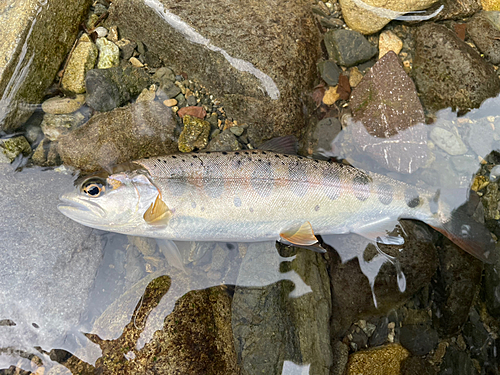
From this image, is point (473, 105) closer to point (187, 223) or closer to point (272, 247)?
point (272, 247)

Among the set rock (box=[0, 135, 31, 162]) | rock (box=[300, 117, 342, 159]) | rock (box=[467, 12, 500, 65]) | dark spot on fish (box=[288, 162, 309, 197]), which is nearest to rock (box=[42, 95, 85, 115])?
rock (box=[0, 135, 31, 162])

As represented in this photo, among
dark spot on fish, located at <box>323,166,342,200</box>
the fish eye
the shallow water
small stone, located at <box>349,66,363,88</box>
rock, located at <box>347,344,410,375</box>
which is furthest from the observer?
small stone, located at <box>349,66,363,88</box>

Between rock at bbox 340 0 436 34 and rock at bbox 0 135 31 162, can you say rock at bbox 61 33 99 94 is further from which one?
rock at bbox 340 0 436 34

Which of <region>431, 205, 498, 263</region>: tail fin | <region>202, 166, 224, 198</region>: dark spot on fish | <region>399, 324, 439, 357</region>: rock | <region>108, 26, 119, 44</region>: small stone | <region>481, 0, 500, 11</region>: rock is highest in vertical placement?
<region>108, 26, 119, 44</region>: small stone

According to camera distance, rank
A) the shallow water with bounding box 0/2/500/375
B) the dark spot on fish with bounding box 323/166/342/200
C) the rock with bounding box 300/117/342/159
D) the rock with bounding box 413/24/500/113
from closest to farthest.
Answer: the shallow water with bounding box 0/2/500/375
the dark spot on fish with bounding box 323/166/342/200
the rock with bounding box 413/24/500/113
the rock with bounding box 300/117/342/159

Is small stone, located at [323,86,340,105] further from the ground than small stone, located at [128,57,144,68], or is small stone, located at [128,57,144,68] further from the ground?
small stone, located at [128,57,144,68]

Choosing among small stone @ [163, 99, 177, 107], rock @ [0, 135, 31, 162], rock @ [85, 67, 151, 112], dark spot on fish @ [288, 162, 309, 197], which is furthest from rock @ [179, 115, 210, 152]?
rock @ [0, 135, 31, 162]

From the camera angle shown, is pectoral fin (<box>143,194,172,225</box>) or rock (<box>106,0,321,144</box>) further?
rock (<box>106,0,321,144</box>)

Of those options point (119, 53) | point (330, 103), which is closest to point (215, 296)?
point (330, 103)
